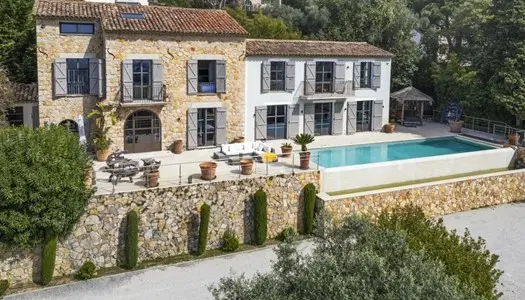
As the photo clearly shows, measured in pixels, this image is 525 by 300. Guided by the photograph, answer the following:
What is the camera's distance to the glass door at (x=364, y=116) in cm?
3369

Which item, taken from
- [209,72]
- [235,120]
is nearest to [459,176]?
[235,120]

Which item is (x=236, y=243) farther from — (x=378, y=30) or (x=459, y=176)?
(x=378, y=30)

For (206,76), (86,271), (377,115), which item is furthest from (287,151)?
(377,115)

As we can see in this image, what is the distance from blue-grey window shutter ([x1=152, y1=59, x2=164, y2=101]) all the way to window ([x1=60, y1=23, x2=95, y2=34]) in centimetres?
359

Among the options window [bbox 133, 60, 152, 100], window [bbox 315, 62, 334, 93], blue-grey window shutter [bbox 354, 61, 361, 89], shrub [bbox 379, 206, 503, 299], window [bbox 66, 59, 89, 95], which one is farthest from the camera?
blue-grey window shutter [bbox 354, 61, 361, 89]

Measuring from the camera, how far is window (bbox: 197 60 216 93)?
91.4ft

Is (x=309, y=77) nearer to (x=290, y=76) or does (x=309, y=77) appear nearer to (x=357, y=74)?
(x=290, y=76)

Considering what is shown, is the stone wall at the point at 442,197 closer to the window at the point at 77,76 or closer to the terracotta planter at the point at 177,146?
the terracotta planter at the point at 177,146

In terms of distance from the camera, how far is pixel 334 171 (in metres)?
22.8

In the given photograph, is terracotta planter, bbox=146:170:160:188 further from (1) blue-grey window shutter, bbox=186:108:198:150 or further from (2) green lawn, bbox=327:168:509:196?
(1) blue-grey window shutter, bbox=186:108:198:150

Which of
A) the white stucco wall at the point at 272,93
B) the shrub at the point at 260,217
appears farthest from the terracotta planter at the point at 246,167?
the white stucco wall at the point at 272,93

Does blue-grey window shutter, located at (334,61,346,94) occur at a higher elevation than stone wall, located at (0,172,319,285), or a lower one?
higher

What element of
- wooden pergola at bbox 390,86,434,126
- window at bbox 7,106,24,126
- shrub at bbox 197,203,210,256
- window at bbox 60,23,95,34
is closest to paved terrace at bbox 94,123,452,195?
shrub at bbox 197,203,210,256

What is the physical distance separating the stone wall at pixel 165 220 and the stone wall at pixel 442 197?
1806mm
